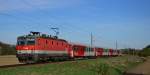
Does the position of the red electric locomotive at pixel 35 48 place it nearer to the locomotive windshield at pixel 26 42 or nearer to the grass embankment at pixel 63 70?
the locomotive windshield at pixel 26 42

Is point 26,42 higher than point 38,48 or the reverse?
higher

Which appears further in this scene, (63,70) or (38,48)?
(38,48)

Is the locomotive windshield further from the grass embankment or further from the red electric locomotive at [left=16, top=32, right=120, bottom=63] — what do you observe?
the grass embankment

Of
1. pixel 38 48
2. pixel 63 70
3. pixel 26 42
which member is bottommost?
pixel 63 70

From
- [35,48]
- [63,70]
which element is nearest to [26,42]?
[35,48]

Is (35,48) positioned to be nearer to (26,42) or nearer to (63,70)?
(26,42)

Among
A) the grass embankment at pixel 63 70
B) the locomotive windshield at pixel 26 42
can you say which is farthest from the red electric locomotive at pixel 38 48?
the grass embankment at pixel 63 70

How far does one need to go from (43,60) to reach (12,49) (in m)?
54.8

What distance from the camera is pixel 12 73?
2134cm

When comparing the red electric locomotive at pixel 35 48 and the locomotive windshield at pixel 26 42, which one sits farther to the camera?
the locomotive windshield at pixel 26 42

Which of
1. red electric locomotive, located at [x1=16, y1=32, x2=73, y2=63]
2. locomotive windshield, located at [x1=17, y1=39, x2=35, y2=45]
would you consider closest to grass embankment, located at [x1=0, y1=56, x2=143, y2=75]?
red electric locomotive, located at [x1=16, y1=32, x2=73, y2=63]

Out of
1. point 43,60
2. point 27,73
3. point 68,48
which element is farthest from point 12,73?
point 68,48

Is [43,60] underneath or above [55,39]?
underneath

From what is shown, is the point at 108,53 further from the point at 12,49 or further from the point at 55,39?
the point at 55,39
